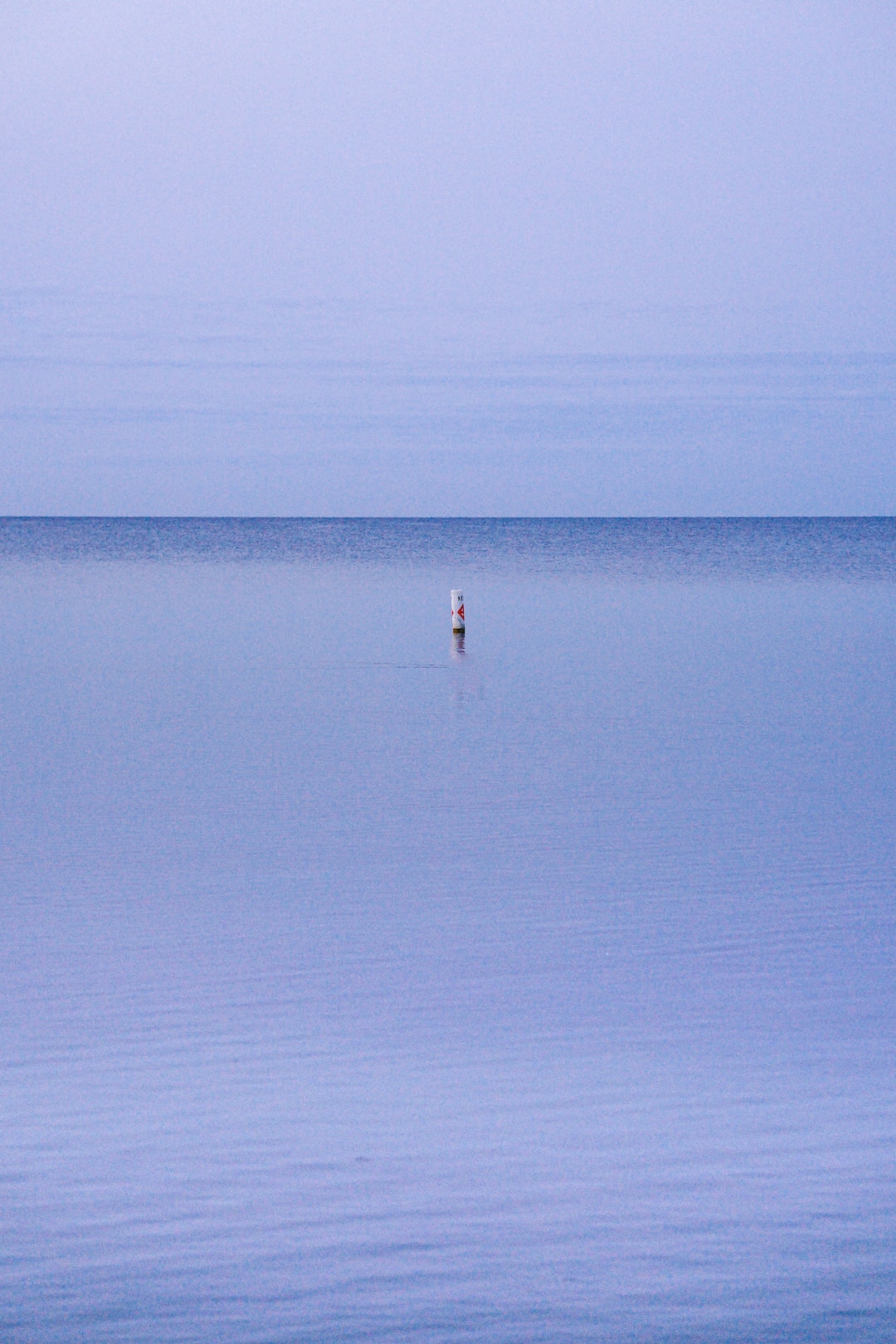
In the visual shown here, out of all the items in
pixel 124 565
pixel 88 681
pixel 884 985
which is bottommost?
pixel 884 985

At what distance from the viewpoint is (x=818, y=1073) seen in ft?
18.3

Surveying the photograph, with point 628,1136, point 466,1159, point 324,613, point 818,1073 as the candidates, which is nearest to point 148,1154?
point 466,1159

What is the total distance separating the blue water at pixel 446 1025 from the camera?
4.12 metres

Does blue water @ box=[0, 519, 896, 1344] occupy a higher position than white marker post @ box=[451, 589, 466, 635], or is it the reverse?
white marker post @ box=[451, 589, 466, 635]

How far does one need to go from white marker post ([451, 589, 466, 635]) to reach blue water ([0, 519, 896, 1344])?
857cm

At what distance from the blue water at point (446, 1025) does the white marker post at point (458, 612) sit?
857cm

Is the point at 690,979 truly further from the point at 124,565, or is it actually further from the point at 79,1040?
the point at 124,565

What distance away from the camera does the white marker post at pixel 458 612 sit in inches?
950

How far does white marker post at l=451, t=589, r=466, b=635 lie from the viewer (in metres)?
24.1

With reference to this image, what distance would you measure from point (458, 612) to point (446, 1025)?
18.6m

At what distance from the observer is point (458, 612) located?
80.4 feet

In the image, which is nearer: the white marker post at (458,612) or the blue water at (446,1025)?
the blue water at (446,1025)

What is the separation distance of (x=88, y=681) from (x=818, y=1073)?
14.0m

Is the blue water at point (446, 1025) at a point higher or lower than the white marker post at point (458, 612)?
lower
